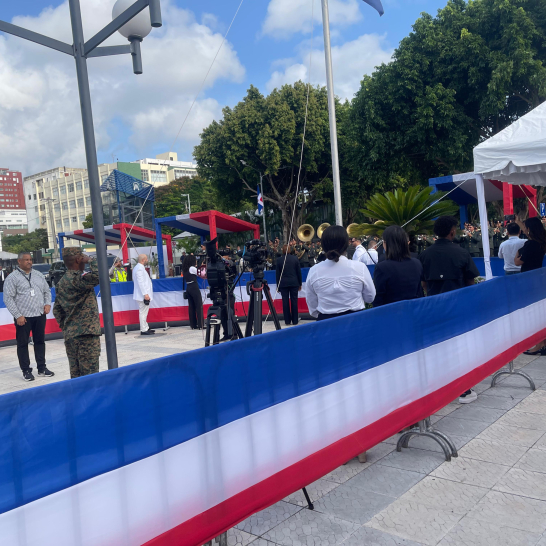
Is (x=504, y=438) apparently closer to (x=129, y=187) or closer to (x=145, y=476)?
(x=145, y=476)

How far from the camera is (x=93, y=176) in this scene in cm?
427

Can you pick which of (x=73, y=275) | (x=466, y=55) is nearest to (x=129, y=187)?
(x=466, y=55)

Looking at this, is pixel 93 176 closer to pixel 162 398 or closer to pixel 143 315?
pixel 162 398

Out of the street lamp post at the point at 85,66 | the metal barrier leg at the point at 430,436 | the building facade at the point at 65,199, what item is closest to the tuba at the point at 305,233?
the street lamp post at the point at 85,66

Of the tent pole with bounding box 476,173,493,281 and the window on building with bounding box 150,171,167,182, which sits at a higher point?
the window on building with bounding box 150,171,167,182

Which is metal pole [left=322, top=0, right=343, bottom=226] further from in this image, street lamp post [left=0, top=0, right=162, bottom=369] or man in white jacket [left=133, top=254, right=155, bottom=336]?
street lamp post [left=0, top=0, right=162, bottom=369]

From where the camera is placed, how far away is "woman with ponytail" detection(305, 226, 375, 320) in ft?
13.4

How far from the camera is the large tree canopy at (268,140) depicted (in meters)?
32.8

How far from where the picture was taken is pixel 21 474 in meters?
1.84

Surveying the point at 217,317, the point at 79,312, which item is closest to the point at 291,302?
the point at 217,317

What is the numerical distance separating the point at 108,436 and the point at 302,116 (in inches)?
1289

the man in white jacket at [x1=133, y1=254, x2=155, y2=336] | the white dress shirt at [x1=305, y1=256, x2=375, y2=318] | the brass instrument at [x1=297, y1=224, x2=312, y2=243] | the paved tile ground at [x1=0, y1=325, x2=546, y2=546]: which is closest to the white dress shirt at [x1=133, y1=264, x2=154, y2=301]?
the man in white jacket at [x1=133, y1=254, x2=155, y2=336]

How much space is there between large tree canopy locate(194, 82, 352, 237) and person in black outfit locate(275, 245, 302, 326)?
22662 millimetres

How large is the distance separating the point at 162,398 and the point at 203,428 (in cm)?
29
